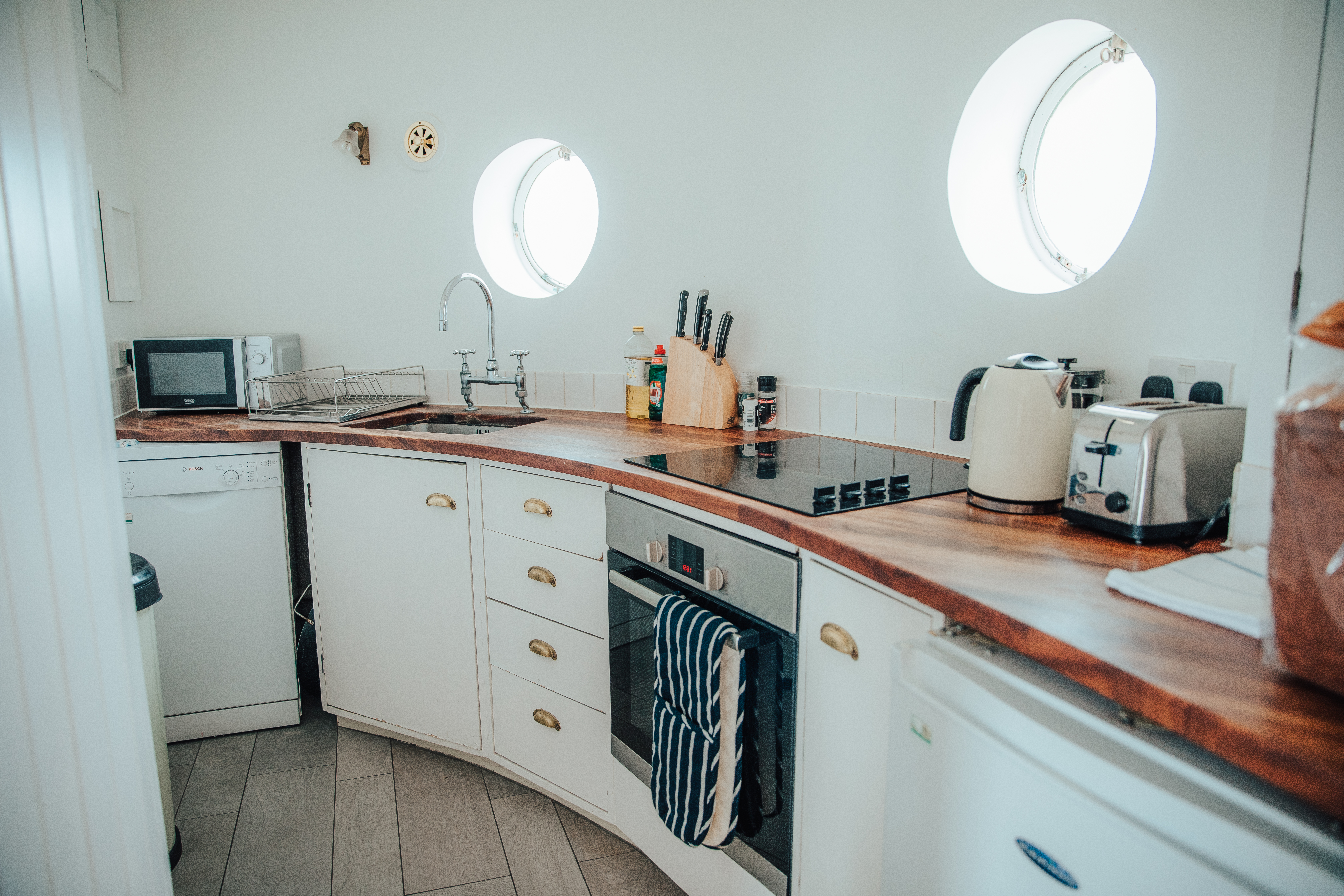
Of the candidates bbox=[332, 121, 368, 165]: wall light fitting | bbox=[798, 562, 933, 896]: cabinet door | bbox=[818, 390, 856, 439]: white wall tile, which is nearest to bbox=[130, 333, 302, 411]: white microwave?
bbox=[332, 121, 368, 165]: wall light fitting

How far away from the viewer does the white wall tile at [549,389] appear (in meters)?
2.78

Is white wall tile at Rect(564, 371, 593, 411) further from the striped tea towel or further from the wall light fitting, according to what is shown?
the striped tea towel

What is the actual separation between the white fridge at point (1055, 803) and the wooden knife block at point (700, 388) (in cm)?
133

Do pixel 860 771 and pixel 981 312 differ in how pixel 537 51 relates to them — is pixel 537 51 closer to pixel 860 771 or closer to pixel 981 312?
pixel 981 312

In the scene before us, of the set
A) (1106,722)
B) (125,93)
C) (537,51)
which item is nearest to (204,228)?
(125,93)

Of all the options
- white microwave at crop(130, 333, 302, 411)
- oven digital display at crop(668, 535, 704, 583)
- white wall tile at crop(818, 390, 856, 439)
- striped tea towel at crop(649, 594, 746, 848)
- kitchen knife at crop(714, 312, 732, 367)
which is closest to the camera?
striped tea towel at crop(649, 594, 746, 848)

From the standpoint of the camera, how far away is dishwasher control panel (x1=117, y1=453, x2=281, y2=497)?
2289 mm

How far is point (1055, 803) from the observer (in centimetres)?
76

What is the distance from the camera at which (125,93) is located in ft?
9.31

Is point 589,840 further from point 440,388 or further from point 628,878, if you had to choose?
point 440,388

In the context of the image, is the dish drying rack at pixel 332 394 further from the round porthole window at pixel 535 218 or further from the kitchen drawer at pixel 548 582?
the kitchen drawer at pixel 548 582

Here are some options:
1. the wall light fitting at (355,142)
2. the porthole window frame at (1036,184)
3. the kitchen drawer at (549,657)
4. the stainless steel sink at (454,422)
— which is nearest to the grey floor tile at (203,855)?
the kitchen drawer at (549,657)

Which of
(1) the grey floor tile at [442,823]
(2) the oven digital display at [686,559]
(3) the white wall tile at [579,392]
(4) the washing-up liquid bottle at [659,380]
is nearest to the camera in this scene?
(2) the oven digital display at [686,559]

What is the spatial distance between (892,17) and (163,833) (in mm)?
2062
